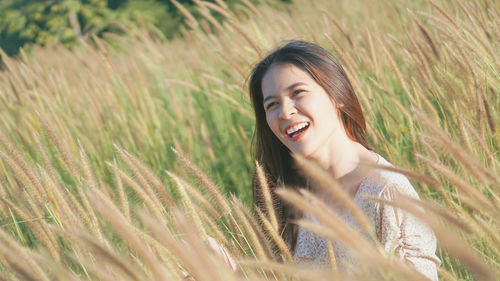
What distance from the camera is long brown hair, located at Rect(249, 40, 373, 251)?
1.85 m

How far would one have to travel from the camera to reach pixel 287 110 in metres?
1.69

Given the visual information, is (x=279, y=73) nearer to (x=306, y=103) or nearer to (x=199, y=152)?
(x=306, y=103)

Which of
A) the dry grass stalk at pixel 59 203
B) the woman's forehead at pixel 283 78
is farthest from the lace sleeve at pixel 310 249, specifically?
the dry grass stalk at pixel 59 203

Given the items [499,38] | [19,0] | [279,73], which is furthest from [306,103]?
[19,0]

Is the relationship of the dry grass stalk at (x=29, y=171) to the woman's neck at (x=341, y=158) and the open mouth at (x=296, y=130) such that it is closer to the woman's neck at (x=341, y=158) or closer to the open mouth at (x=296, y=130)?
the open mouth at (x=296, y=130)

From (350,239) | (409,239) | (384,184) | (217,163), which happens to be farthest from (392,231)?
(217,163)

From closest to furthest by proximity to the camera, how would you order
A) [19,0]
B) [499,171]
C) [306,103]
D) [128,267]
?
[128,267]
[499,171]
[306,103]
[19,0]

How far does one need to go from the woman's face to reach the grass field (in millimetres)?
264

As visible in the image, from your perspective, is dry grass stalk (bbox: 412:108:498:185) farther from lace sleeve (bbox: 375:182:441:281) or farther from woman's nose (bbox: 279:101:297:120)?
woman's nose (bbox: 279:101:297:120)

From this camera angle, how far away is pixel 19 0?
48.3ft

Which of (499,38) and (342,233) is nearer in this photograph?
(342,233)

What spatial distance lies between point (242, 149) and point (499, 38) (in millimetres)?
1573

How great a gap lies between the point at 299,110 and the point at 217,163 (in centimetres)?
113

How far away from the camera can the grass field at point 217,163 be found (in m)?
0.75
